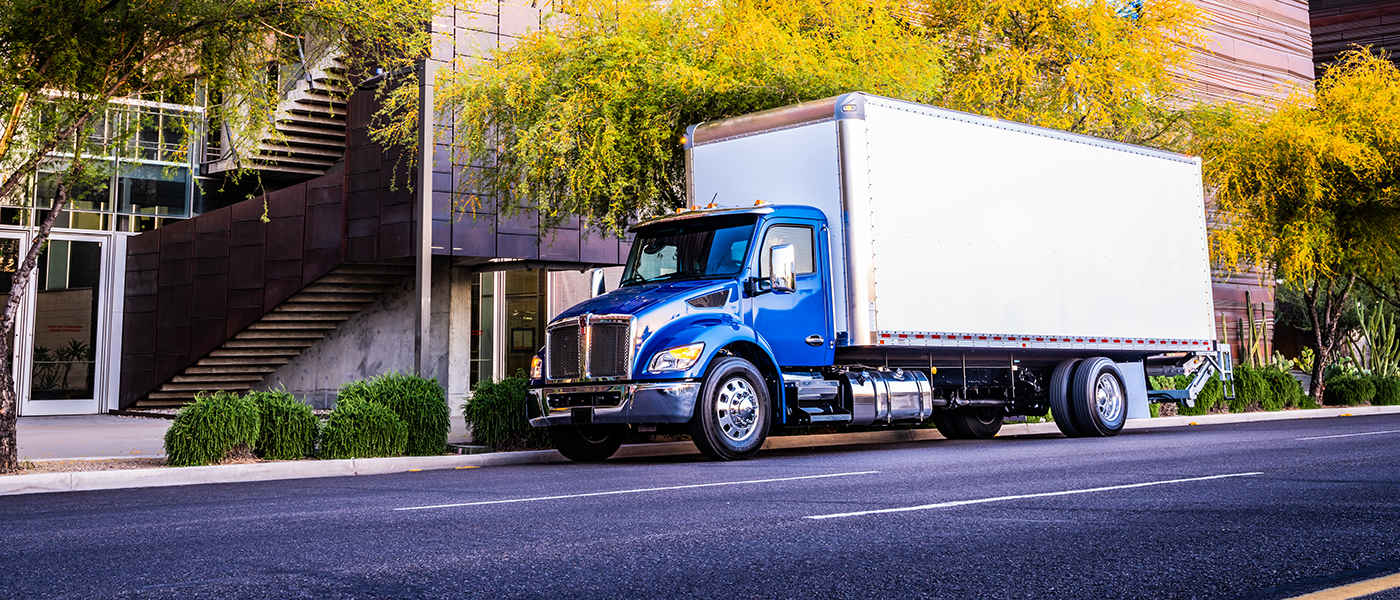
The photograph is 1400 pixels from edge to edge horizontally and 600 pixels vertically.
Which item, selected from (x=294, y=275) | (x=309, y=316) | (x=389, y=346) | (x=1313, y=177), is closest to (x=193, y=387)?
(x=309, y=316)

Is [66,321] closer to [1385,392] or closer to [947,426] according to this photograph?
[947,426]

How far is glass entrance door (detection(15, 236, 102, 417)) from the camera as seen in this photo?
2792cm

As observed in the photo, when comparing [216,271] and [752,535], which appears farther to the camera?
[216,271]

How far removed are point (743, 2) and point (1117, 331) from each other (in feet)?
23.7

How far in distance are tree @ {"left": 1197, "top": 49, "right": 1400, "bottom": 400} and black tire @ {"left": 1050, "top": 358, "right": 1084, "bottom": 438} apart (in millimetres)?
9540

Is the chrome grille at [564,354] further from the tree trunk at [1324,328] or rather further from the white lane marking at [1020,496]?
the tree trunk at [1324,328]

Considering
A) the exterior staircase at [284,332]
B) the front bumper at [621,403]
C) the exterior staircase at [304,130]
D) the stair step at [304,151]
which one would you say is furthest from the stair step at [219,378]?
the front bumper at [621,403]

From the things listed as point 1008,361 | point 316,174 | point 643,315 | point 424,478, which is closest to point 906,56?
point 1008,361

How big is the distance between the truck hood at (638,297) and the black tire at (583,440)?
4.65 ft

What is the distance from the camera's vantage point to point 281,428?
42.2ft

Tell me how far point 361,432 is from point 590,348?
2.82 meters

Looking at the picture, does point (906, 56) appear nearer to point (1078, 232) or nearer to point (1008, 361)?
point (1078, 232)

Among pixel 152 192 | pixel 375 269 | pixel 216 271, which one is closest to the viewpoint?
pixel 375 269

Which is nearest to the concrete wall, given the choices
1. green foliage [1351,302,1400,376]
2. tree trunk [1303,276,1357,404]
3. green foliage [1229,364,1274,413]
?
green foliage [1229,364,1274,413]
